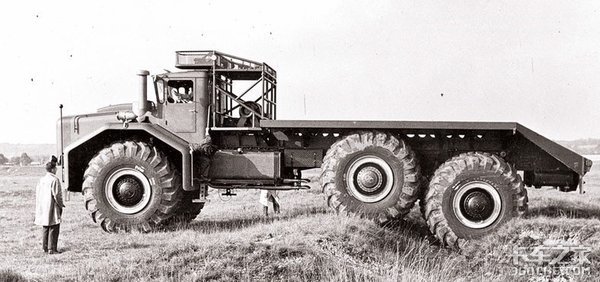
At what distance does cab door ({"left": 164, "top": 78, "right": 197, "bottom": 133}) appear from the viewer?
12.8 meters

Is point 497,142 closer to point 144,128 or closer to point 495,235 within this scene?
point 495,235

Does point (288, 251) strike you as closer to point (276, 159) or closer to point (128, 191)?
point (276, 159)

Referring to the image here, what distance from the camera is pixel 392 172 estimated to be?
39.1 ft

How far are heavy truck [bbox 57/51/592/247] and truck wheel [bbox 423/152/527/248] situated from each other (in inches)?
0.8

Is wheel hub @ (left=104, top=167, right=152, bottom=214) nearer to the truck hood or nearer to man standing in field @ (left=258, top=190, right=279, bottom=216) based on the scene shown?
the truck hood

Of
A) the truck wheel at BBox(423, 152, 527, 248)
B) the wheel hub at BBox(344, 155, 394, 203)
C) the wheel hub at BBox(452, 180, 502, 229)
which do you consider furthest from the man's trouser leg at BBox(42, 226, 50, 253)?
the wheel hub at BBox(452, 180, 502, 229)

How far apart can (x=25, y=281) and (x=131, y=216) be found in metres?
4.45

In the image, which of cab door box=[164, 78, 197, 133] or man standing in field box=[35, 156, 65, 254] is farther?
cab door box=[164, 78, 197, 133]

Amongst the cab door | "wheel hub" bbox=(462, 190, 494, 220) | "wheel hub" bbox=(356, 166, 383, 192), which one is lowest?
"wheel hub" bbox=(462, 190, 494, 220)

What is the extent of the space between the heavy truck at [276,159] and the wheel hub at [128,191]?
21 mm

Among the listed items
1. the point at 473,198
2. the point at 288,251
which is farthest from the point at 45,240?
the point at 473,198

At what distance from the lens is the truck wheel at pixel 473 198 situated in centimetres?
1148

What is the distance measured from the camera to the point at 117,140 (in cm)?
1261

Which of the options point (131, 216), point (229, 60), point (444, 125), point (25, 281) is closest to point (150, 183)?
point (131, 216)
